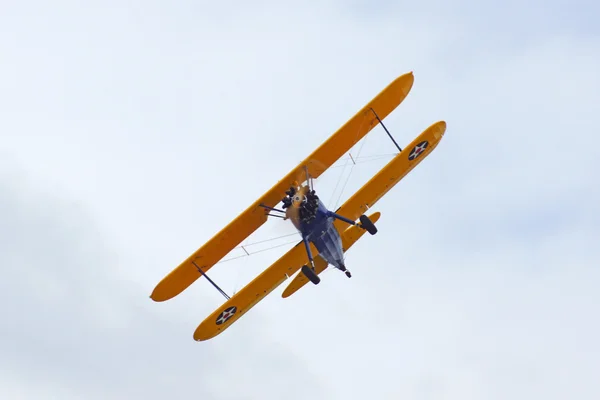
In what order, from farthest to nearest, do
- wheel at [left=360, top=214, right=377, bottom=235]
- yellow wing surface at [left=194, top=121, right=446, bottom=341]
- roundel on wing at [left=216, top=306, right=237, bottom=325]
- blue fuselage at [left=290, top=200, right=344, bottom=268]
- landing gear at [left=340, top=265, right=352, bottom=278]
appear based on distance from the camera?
roundel on wing at [left=216, top=306, right=237, bottom=325] → landing gear at [left=340, top=265, right=352, bottom=278] → blue fuselage at [left=290, top=200, right=344, bottom=268] → yellow wing surface at [left=194, top=121, right=446, bottom=341] → wheel at [left=360, top=214, right=377, bottom=235]

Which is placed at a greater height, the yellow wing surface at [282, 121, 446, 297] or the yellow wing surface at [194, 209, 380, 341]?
the yellow wing surface at [194, 209, 380, 341]

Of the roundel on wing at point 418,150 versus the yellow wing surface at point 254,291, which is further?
the yellow wing surface at point 254,291

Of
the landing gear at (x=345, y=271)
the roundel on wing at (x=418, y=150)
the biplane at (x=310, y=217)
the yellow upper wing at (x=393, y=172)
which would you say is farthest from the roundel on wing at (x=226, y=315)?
the roundel on wing at (x=418, y=150)

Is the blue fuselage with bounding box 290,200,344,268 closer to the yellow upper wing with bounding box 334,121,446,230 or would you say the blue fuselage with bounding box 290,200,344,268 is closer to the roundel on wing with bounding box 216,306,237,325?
the yellow upper wing with bounding box 334,121,446,230

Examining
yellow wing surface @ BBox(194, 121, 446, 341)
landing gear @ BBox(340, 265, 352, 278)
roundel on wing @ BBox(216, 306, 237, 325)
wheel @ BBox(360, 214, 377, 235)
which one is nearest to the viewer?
wheel @ BBox(360, 214, 377, 235)

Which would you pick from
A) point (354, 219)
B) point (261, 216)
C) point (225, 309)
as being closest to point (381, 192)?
point (354, 219)

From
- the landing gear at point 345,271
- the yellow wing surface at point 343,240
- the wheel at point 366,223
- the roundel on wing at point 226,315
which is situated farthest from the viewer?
the roundel on wing at point 226,315

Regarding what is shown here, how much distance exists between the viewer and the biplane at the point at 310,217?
32.4 metres

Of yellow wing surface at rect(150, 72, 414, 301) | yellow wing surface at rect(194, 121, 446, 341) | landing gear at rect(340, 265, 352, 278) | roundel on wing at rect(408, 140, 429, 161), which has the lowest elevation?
landing gear at rect(340, 265, 352, 278)

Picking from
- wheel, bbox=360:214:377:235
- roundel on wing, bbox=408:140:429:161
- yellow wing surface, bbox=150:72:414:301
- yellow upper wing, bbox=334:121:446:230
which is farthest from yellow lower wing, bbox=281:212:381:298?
roundel on wing, bbox=408:140:429:161

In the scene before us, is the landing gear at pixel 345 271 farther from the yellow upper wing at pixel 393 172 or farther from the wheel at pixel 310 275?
the yellow upper wing at pixel 393 172

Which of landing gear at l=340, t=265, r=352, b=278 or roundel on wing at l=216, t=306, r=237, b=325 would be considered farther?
roundel on wing at l=216, t=306, r=237, b=325

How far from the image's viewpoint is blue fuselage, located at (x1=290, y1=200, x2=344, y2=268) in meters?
32.7

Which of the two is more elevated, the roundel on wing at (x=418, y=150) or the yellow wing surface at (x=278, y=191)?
the yellow wing surface at (x=278, y=191)
